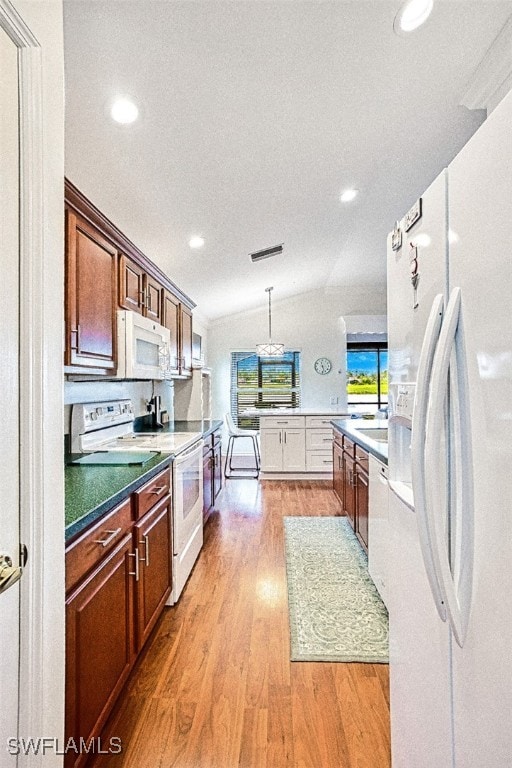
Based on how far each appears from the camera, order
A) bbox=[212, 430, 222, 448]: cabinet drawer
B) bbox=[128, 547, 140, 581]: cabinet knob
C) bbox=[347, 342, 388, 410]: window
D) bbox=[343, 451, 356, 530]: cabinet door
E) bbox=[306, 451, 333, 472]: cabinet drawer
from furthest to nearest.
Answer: bbox=[347, 342, 388, 410]: window < bbox=[306, 451, 333, 472]: cabinet drawer < bbox=[212, 430, 222, 448]: cabinet drawer < bbox=[343, 451, 356, 530]: cabinet door < bbox=[128, 547, 140, 581]: cabinet knob

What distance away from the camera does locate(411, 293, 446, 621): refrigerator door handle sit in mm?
861

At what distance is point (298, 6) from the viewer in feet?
5.30

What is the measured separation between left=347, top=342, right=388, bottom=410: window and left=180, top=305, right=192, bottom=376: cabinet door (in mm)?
5132

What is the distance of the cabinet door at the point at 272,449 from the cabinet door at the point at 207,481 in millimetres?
1918

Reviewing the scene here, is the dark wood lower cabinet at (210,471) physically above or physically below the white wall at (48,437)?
below

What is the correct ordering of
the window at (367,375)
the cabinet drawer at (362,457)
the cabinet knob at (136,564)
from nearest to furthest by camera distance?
1. the cabinet knob at (136,564)
2. the cabinet drawer at (362,457)
3. the window at (367,375)

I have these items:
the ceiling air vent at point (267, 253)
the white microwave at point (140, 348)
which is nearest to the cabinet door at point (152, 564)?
the white microwave at point (140, 348)

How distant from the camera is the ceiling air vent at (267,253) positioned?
15.0 feet

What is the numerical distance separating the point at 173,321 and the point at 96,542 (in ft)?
8.37

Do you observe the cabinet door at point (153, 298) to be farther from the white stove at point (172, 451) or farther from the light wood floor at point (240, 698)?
the light wood floor at point (240, 698)

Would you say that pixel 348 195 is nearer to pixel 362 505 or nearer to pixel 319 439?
pixel 362 505

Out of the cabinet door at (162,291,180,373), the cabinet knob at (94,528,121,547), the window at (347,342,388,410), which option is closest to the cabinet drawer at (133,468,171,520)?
the cabinet knob at (94,528,121,547)

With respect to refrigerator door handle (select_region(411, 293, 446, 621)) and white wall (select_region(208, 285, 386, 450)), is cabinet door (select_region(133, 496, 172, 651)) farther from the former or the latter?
white wall (select_region(208, 285, 386, 450))

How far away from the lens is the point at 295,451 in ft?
19.3
